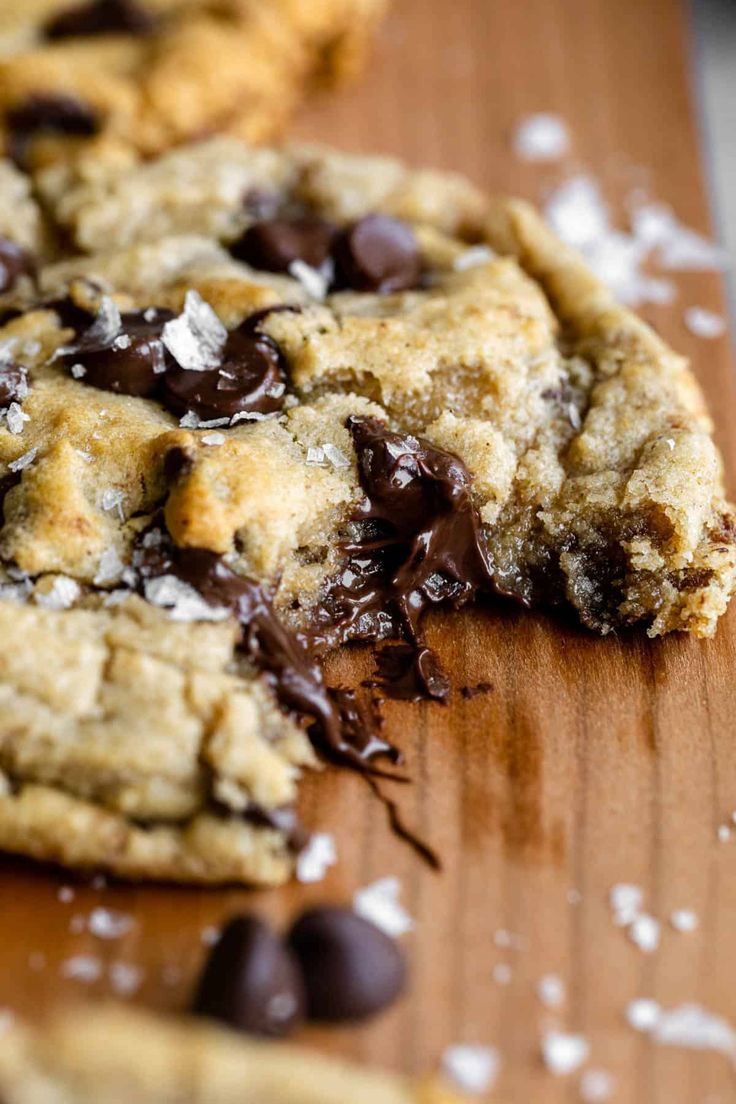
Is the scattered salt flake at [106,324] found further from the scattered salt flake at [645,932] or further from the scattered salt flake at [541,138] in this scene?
the scattered salt flake at [541,138]

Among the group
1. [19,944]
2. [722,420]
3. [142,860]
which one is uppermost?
[722,420]

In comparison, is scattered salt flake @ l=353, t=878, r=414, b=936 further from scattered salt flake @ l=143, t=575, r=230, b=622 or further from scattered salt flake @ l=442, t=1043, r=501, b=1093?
scattered salt flake @ l=143, t=575, r=230, b=622

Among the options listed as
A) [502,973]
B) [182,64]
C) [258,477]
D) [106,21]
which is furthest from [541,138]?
[502,973]

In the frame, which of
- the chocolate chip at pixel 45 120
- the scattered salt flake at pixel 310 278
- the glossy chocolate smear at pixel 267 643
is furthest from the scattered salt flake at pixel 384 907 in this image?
the chocolate chip at pixel 45 120

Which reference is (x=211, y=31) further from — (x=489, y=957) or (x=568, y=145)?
Result: (x=489, y=957)

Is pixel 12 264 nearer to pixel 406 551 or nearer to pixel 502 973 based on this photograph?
pixel 406 551

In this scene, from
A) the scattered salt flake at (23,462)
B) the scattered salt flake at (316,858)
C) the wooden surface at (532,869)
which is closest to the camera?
the wooden surface at (532,869)

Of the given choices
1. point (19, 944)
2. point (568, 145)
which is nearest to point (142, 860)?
point (19, 944)
